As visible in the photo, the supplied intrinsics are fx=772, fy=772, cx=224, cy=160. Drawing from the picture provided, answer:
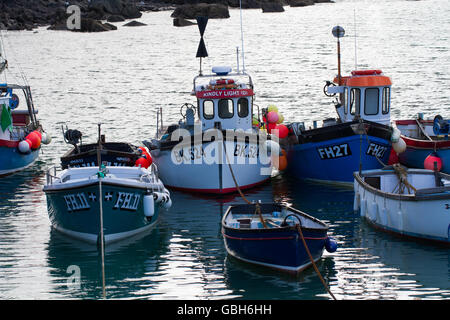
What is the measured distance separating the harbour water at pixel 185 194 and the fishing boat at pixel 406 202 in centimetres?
36

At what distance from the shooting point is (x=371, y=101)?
25078mm

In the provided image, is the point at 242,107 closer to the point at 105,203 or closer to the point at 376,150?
the point at 376,150

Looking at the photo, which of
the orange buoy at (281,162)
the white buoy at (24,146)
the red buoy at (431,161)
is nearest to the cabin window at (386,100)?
the red buoy at (431,161)

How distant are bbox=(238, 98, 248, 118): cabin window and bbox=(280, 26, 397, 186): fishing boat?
1877mm

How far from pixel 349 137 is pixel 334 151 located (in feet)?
2.48

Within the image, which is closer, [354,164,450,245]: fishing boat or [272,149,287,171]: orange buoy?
[354,164,450,245]: fishing boat

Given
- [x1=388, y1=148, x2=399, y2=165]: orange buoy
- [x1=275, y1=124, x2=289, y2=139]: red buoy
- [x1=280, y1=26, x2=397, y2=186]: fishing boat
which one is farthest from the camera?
[x1=275, y1=124, x2=289, y2=139]: red buoy

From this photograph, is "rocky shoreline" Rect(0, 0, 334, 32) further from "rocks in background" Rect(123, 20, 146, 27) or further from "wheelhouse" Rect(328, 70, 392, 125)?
"wheelhouse" Rect(328, 70, 392, 125)

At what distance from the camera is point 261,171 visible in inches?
976

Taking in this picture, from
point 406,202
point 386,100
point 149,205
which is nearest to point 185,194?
point 149,205

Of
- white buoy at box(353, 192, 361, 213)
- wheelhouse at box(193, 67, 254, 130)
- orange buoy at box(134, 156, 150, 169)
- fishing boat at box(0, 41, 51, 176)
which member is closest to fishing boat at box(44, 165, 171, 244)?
orange buoy at box(134, 156, 150, 169)

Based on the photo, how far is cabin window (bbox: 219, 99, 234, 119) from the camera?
980 inches

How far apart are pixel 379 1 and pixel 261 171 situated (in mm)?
Answer: 177040

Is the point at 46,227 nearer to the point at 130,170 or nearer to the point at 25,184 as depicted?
the point at 130,170
